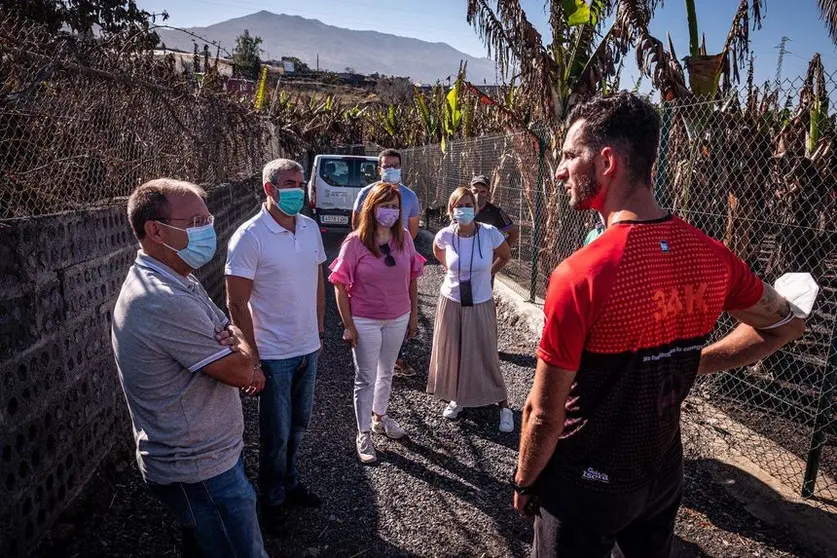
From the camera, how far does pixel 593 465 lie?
1810 millimetres

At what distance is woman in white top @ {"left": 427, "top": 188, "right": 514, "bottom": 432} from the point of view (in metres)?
4.89

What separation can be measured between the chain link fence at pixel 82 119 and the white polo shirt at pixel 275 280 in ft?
3.30

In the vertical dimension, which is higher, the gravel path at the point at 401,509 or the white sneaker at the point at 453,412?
the white sneaker at the point at 453,412

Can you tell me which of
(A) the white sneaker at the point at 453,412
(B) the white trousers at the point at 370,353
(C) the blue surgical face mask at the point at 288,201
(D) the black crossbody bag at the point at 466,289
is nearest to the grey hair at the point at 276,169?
(C) the blue surgical face mask at the point at 288,201

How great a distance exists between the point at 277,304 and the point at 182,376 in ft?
4.12

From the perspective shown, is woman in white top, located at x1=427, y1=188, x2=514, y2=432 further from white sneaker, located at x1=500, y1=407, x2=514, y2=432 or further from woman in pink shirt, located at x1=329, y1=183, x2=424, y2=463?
woman in pink shirt, located at x1=329, y1=183, x2=424, y2=463

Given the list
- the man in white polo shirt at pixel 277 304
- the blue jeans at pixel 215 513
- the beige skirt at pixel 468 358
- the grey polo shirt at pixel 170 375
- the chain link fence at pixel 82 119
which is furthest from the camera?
the beige skirt at pixel 468 358

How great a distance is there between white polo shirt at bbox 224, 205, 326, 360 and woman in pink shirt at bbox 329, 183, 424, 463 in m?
0.76

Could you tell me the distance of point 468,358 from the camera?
4887 millimetres

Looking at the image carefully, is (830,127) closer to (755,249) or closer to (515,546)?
(755,249)

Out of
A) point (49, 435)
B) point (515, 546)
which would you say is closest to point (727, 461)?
point (515, 546)

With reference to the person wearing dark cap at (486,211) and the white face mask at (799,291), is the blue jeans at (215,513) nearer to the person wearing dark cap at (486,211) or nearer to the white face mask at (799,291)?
the white face mask at (799,291)

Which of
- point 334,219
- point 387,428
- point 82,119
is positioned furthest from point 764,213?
point 334,219

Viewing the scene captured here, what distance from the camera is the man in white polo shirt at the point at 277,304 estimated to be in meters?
3.24
